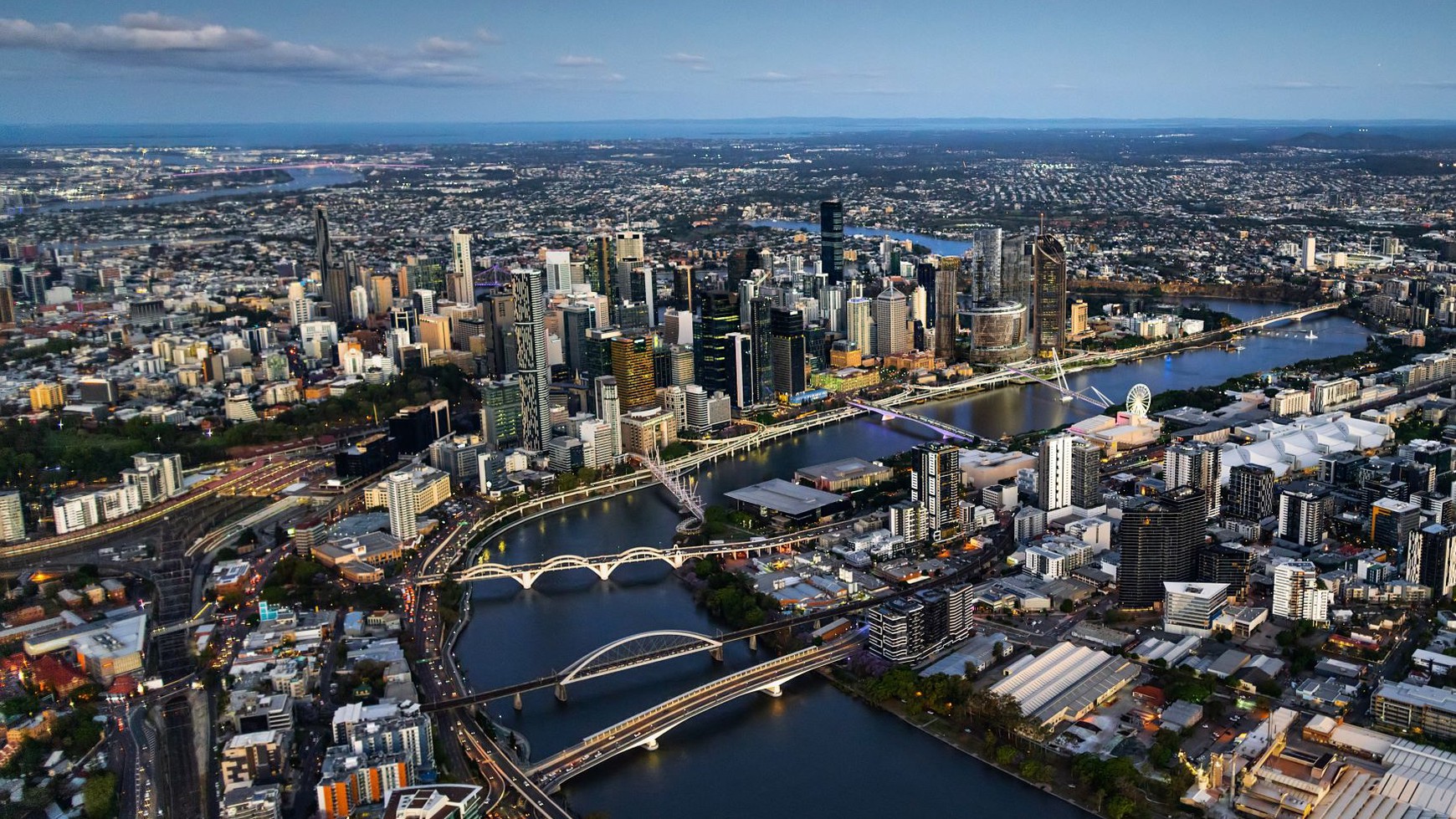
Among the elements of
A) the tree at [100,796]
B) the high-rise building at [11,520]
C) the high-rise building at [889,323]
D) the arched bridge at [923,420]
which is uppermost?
the high-rise building at [889,323]

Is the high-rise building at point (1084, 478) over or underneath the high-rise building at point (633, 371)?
underneath

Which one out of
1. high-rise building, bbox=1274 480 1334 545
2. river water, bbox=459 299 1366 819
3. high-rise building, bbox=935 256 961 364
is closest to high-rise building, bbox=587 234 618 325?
high-rise building, bbox=935 256 961 364

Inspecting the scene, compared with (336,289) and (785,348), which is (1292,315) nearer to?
(785,348)

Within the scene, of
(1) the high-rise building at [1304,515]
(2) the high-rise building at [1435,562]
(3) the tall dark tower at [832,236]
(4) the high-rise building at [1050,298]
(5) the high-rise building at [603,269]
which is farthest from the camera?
(3) the tall dark tower at [832,236]

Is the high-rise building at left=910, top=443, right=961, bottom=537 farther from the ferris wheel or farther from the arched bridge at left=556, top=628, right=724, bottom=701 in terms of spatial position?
the ferris wheel

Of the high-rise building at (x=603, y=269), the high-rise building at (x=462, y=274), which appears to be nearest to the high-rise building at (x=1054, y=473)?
the high-rise building at (x=603, y=269)

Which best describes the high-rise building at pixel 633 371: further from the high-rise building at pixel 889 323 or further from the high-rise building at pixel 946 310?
the high-rise building at pixel 946 310

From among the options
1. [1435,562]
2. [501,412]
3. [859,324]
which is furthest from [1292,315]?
[501,412]
